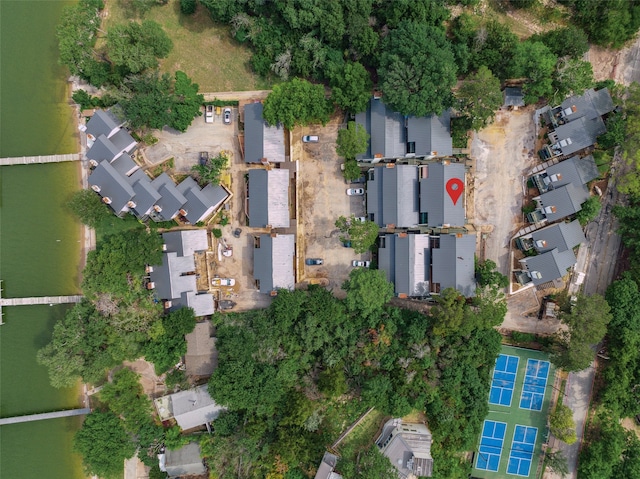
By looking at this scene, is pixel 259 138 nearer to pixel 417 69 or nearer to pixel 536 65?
pixel 417 69

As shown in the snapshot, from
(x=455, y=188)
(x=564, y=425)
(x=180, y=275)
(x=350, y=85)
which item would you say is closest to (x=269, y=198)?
(x=180, y=275)

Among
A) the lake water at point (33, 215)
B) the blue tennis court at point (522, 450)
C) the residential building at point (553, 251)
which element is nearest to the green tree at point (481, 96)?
the residential building at point (553, 251)

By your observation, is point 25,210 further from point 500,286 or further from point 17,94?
point 500,286

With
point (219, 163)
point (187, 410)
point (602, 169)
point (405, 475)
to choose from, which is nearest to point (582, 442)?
point (405, 475)

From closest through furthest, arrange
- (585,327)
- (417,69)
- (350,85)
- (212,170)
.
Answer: (417,69) → (585,327) → (350,85) → (212,170)

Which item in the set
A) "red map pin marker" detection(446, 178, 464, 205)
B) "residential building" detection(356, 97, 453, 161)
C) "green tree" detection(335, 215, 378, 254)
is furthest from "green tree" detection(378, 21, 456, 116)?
"green tree" detection(335, 215, 378, 254)
